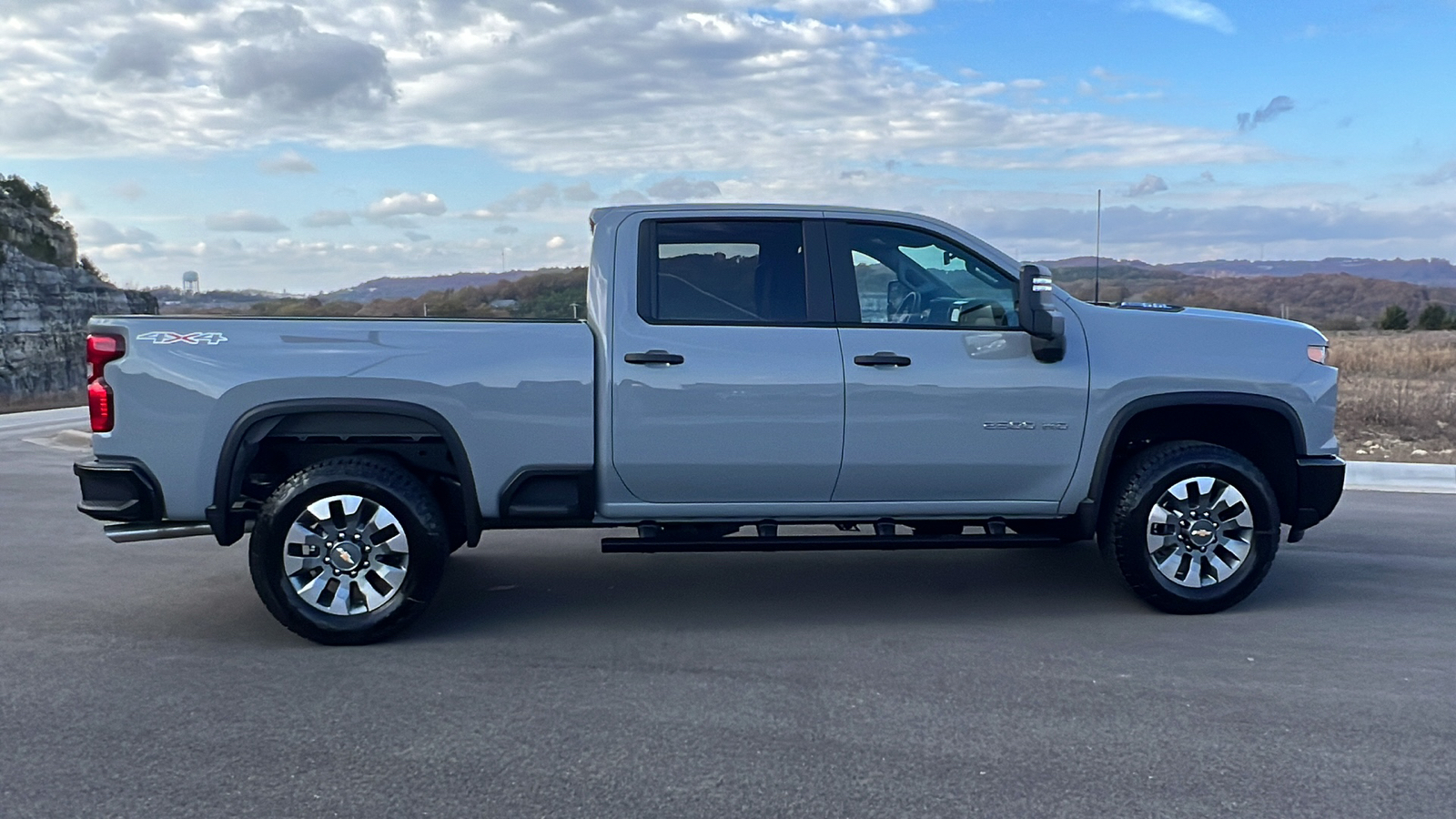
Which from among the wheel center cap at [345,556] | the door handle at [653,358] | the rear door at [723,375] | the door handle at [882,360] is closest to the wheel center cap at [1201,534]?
the door handle at [882,360]

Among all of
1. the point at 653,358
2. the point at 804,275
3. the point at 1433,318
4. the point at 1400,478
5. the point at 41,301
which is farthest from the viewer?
the point at 1433,318

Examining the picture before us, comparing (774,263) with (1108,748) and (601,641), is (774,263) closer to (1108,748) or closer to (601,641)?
(601,641)

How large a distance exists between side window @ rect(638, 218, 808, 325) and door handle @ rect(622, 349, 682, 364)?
0.68ft

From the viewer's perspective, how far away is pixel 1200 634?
5.67 metres

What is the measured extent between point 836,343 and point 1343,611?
299 cm

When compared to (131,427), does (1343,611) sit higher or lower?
lower

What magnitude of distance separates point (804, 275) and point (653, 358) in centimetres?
91

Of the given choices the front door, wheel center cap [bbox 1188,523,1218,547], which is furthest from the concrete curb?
the front door

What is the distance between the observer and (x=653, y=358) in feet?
18.5

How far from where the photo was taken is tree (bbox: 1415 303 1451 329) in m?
48.1

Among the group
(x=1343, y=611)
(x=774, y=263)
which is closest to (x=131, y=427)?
(x=774, y=263)

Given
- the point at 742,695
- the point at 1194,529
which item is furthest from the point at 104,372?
the point at 1194,529

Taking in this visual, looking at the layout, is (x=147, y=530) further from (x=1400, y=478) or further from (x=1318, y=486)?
(x=1400, y=478)

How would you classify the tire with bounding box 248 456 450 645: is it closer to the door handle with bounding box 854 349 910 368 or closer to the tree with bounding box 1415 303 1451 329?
the door handle with bounding box 854 349 910 368
